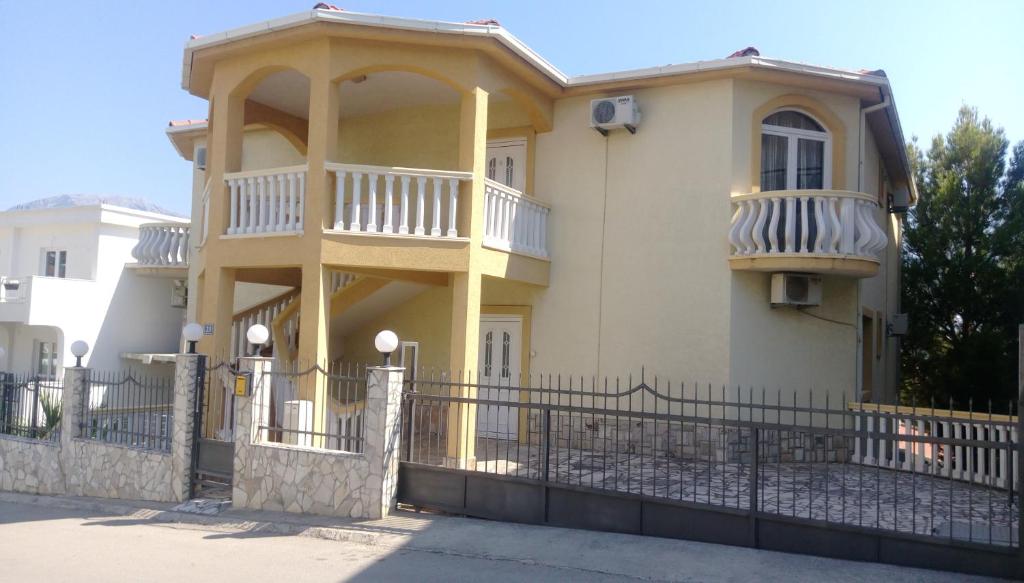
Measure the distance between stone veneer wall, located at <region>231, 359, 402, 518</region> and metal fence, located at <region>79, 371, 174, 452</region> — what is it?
151 centimetres

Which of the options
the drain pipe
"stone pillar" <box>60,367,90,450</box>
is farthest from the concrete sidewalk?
the drain pipe

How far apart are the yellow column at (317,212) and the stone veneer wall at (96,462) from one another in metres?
1.45

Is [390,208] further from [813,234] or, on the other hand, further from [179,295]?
A: [179,295]

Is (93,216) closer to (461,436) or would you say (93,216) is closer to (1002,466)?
(461,436)

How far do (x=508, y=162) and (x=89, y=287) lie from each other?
11.4 metres

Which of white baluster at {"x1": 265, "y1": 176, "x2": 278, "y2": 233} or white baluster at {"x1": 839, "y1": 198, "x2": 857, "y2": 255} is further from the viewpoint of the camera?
white baluster at {"x1": 265, "y1": 176, "x2": 278, "y2": 233}

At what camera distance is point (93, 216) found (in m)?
20.1

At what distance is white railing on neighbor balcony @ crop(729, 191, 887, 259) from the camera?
36.3ft

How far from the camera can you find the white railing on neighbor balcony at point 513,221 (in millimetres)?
11508

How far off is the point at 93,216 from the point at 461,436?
14239 mm

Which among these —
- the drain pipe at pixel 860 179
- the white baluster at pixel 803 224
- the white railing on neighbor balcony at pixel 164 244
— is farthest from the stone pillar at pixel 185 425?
the drain pipe at pixel 860 179

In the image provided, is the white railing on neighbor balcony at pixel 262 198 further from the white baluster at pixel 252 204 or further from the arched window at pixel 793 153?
the arched window at pixel 793 153

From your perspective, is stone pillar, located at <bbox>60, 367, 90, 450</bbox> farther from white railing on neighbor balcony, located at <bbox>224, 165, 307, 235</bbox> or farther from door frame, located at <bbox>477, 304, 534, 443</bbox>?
door frame, located at <bbox>477, 304, 534, 443</bbox>

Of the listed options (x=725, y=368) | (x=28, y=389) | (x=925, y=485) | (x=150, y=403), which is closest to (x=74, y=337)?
(x=28, y=389)
